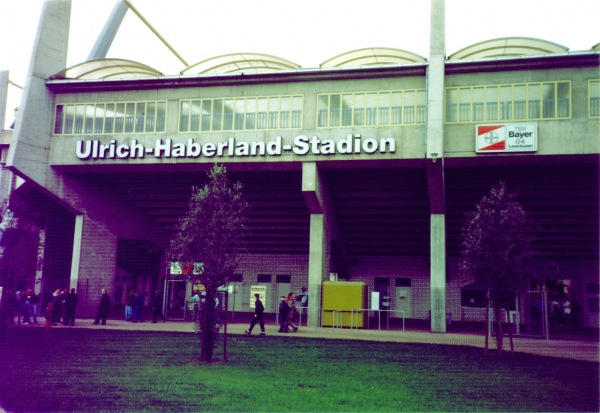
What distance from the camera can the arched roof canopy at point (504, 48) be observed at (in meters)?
27.1

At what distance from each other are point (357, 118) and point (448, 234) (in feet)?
31.0

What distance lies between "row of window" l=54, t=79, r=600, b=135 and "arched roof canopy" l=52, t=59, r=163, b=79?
164 cm

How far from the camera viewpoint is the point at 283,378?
12.3 metres

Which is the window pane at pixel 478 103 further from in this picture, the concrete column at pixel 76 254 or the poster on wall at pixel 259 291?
the concrete column at pixel 76 254

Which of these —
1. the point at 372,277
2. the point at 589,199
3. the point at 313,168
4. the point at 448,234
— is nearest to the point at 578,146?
the point at 589,199

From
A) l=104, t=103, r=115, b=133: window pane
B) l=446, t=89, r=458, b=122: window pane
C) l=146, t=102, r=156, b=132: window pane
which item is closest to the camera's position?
l=446, t=89, r=458, b=122: window pane

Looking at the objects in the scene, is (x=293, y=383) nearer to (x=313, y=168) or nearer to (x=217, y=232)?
(x=217, y=232)

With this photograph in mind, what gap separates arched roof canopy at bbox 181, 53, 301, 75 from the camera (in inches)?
1184

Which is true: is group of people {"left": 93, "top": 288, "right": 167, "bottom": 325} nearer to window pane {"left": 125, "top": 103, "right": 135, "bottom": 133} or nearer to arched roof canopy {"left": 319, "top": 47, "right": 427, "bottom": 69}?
window pane {"left": 125, "top": 103, "right": 135, "bottom": 133}

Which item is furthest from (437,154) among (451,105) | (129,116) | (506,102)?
(129,116)

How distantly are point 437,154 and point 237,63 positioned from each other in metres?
11.8

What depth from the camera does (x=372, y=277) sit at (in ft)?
121

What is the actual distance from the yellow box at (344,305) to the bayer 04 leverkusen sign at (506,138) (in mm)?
8472

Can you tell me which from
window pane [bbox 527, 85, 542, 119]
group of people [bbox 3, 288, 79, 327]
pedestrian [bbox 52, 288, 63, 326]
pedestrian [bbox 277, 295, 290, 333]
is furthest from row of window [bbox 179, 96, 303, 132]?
window pane [bbox 527, 85, 542, 119]
